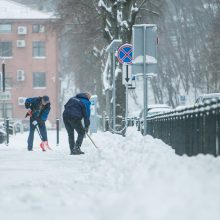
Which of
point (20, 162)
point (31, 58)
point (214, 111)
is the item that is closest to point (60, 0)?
point (20, 162)

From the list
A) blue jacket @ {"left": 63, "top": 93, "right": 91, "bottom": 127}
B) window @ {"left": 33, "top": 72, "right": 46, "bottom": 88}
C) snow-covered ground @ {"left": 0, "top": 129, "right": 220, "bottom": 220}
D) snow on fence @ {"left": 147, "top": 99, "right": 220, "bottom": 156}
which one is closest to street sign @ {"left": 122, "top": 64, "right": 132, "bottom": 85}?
blue jacket @ {"left": 63, "top": 93, "right": 91, "bottom": 127}

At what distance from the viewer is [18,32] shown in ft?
243

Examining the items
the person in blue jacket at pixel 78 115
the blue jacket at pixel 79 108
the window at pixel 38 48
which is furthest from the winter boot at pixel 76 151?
the window at pixel 38 48

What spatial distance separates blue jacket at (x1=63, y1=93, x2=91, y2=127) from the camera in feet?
51.4

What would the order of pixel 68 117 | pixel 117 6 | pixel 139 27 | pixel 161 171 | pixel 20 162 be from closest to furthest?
pixel 161 171 → pixel 20 162 → pixel 139 27 → pixel 68 117 → pixel 117 6

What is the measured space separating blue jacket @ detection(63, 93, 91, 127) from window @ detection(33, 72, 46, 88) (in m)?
58.9

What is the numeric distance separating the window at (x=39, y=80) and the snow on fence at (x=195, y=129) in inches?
2373

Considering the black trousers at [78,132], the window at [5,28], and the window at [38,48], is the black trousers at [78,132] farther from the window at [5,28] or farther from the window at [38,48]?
the window at [5,28]

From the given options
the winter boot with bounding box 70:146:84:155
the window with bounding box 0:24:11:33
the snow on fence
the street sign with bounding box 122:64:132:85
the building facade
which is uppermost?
the window with bounding box 0:24:11:33

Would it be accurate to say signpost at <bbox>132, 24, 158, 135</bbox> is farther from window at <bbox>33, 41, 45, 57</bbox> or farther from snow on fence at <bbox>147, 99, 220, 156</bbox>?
window at <bbox>33, 41, 45, 57</bbox>

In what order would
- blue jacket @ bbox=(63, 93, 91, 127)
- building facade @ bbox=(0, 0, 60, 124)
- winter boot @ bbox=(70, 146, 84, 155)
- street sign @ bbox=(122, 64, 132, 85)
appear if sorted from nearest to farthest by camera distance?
winter boot @ bbox=(70, 146, 84, 155) < blue jacket @ bbox=(63, 93, 91, 127) < street sign @ bbox=(122, 64, 132, 85) < building facade @ bbox=(0, 0, 60, 124)

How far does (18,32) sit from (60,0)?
43886 mm

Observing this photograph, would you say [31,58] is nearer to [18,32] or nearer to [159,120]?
[18,32]

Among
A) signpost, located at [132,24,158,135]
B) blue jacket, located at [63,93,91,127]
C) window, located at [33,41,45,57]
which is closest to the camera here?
signpost, located at [132,24,158,135]
